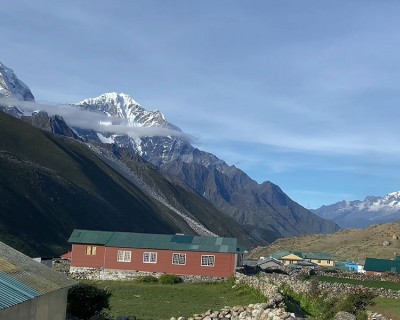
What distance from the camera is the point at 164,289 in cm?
4491

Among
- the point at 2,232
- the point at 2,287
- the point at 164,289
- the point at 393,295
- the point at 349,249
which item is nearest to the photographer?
the point at 2,287

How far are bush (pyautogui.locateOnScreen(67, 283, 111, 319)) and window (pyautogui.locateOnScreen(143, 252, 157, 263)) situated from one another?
104 ft

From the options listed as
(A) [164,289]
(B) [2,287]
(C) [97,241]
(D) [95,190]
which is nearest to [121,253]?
(C) [97,241]

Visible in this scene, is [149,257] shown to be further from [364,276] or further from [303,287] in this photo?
[364,276]

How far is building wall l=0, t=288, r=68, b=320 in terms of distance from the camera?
48.4 feet

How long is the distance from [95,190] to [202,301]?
158662 millimetres

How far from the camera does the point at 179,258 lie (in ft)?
186

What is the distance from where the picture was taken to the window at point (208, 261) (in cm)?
5603

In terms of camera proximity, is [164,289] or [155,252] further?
[155,252]

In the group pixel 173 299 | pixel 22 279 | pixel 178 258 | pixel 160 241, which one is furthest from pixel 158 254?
pixel 22 279

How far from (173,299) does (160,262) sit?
1936 cm

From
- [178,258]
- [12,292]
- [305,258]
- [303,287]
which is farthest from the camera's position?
[305,258]

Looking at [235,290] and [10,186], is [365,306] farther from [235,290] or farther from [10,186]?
[10,186]

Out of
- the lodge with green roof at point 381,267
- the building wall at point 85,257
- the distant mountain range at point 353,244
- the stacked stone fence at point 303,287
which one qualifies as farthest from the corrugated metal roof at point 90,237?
the distant mountain range at point 353,244
